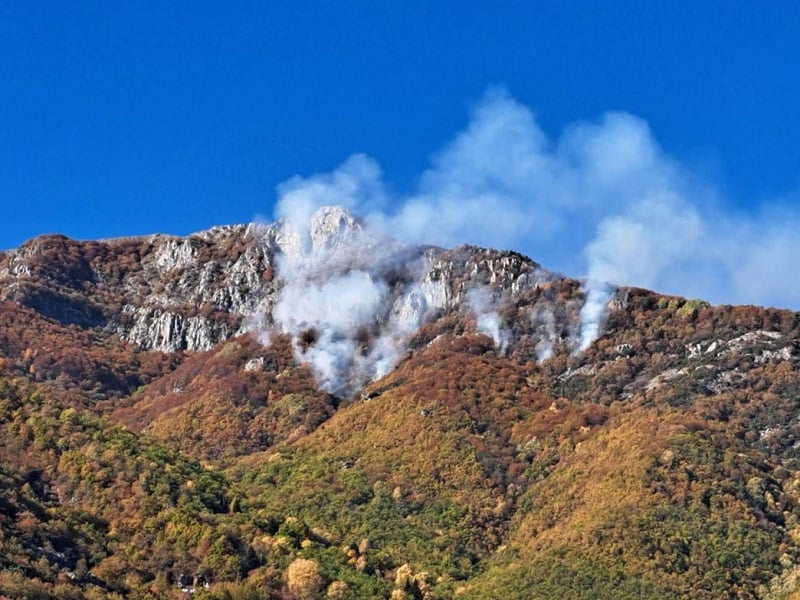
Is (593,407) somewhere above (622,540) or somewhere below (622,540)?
above

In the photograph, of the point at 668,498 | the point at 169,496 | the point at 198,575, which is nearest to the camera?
the point at 198,575

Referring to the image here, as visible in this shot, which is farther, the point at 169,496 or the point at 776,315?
the point at 776,315

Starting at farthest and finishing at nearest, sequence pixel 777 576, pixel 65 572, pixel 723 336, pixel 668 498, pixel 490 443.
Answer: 1. pixel 723 336
2. pixel 490 443
3. pixel 668 498
4. pixel 777 576
5. pixel 65 572

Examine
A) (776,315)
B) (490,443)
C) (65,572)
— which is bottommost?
(65,572)


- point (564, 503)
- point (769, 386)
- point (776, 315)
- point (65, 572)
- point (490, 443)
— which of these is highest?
point (776, 315)

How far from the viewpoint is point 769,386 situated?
7003 inches

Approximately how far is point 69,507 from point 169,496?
34.5ft

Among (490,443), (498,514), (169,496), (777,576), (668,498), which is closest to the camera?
(169,496)

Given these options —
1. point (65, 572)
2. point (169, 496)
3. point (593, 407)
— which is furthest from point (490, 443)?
point (65, 572)

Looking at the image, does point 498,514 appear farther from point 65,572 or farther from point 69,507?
point 65,572

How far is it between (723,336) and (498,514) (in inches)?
2293

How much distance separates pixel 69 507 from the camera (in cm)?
9281

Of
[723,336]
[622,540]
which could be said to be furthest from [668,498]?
[723,336]

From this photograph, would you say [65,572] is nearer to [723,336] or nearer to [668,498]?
[668,498]
